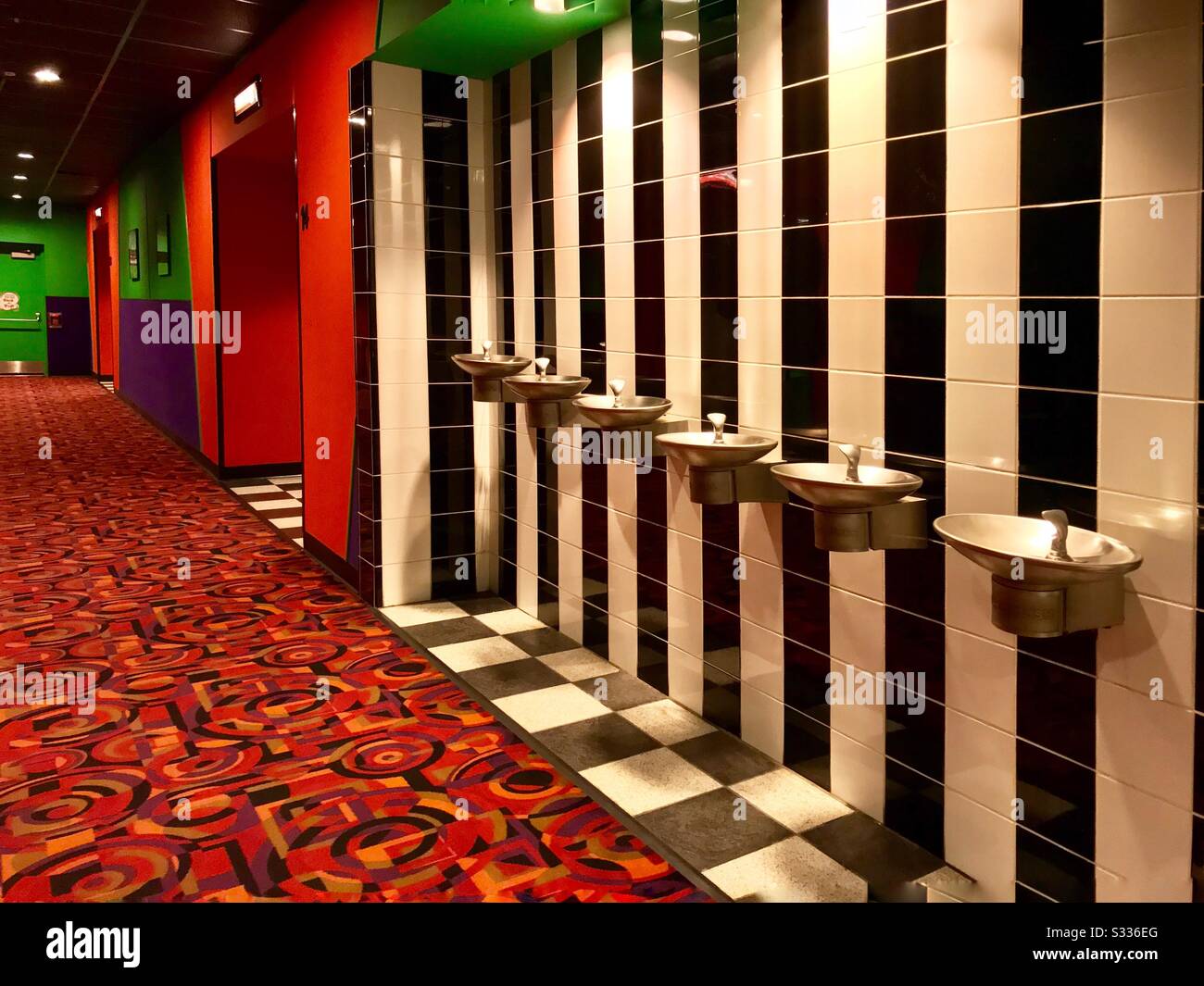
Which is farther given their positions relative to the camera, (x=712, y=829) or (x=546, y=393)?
(x=546, y=393)

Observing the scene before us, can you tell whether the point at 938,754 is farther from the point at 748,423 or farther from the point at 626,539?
the point at 626,539

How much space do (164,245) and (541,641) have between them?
7.31 metres

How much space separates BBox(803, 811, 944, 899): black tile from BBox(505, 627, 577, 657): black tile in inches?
64.5

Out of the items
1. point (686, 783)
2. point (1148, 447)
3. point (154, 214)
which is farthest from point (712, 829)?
point (154, 214)

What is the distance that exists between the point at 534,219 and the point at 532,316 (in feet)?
1.35

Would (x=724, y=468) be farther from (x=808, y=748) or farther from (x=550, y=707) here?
(x=550, y=707)

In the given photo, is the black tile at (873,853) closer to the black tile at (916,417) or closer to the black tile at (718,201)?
the black tile at (916,417)

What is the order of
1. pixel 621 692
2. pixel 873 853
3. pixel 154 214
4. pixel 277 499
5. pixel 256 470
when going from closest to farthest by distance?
pixel 873 853 < pixel 621 692 < pixel 277 499 < pixel 256 470 < pixel 154 214

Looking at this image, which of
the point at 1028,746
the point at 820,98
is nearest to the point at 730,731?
the point at 1028,746

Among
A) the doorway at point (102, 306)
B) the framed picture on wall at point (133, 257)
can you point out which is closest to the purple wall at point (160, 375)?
the framed picture on wall at point (133, 257)

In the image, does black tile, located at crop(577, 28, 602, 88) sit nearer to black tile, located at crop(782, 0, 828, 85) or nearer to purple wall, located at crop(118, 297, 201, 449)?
black tile, located at crop(782, 0, 828, 85)

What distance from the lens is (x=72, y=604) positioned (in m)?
4.67

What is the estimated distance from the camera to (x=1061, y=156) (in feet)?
6.86

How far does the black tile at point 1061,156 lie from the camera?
79.5 inches
